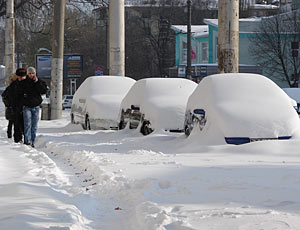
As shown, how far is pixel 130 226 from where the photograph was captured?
20.2 feet

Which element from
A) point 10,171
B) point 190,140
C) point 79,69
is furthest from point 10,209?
point 79,69

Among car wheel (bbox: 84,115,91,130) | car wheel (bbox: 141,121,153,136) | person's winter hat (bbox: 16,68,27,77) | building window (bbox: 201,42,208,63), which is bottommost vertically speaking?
car wheel (bbox: 84,115,91,130)

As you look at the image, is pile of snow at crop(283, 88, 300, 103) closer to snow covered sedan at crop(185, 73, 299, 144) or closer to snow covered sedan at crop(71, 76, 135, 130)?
snow covered sedan at crop(71, 76, 135, 130)

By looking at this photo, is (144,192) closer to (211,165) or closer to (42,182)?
(42,182)

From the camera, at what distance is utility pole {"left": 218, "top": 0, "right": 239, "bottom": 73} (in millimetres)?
16391

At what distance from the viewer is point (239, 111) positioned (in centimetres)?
1245

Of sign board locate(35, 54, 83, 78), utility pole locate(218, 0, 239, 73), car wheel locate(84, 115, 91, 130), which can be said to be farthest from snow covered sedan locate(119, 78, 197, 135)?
sign board locate(35, 54, 83, 78)

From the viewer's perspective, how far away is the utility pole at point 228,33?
53.8 ft

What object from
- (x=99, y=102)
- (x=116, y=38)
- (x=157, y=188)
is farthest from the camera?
(x=116, y=38)

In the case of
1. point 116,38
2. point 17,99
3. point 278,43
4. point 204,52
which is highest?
point 278,43

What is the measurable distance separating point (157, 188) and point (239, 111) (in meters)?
4.96

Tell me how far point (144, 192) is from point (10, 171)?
9.50 feet

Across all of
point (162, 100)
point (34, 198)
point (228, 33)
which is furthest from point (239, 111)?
point (34, 198)

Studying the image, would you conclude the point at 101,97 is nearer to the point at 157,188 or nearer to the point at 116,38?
the point at 116,38
